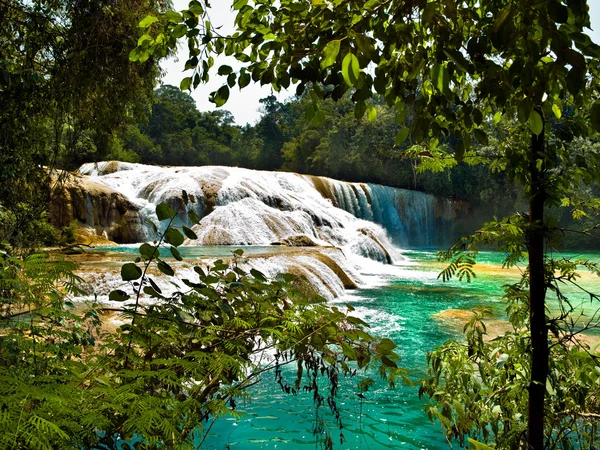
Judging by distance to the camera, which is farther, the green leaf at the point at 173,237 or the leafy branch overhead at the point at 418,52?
the green leaf at the point at 173,237

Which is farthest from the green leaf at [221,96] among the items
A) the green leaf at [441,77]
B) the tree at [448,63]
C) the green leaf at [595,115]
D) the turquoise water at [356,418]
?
the turquoise water at [356,418]

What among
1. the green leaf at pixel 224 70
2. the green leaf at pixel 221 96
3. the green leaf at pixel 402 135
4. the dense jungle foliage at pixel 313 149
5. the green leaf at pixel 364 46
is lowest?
the green leaf at pixel 402 135

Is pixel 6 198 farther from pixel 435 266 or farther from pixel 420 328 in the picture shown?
pixel 435 266

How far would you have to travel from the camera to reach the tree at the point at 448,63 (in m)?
0.83

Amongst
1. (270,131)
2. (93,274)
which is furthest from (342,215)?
(270,131)

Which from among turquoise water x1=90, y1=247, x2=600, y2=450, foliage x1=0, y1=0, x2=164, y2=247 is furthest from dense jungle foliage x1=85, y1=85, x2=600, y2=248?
foliage x1=0, y1=0, x2=164, y2=247

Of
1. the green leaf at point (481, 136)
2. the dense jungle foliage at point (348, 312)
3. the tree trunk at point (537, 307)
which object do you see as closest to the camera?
the dense jungle foliage at point (348, 312)

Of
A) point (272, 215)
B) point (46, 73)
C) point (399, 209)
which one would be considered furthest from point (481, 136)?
point (399, 209)

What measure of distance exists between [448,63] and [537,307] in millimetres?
971

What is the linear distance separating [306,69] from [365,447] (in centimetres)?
310

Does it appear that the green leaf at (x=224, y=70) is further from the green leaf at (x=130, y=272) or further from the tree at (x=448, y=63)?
the green leaf at (x=130, y=272)

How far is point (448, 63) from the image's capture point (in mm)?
1166

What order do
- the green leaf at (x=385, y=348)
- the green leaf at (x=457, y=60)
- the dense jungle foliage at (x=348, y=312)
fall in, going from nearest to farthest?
1. the green leaf at (x=457, y=60)
2. the dense jungle foliage at (x=348, y=312)
3. the green leaf at (x=385, y=348)

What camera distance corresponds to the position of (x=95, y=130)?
19.9ft
